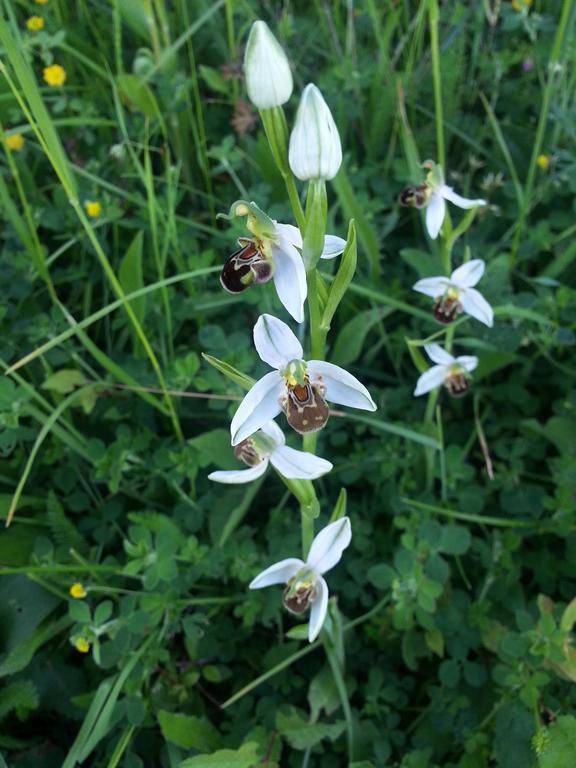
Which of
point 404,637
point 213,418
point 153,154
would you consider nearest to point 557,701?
point 404,637

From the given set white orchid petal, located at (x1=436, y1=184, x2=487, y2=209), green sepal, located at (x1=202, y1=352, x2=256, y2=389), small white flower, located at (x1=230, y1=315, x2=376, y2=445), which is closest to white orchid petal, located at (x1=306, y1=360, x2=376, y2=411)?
small white flower, located at (x1=230, y1=315, x2=376, y2=445)

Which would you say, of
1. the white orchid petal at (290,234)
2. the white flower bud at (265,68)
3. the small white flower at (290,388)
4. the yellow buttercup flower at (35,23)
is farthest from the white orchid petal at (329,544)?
the yellow buttercup flower at (35,23)

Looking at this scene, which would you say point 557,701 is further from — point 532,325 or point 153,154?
point 153,154

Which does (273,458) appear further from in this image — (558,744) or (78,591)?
(558,744)

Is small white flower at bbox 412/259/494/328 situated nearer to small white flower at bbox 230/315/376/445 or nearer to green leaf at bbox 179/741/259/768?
small white flower at bbox 230/315/376/445

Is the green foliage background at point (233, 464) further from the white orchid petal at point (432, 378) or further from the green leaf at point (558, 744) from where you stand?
the white orchid petal at point (432, 378)

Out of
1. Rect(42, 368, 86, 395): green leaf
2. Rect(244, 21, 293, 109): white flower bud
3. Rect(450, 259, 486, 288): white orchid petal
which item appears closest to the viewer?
Rect(244, 21, 293, 109): white flower bud
